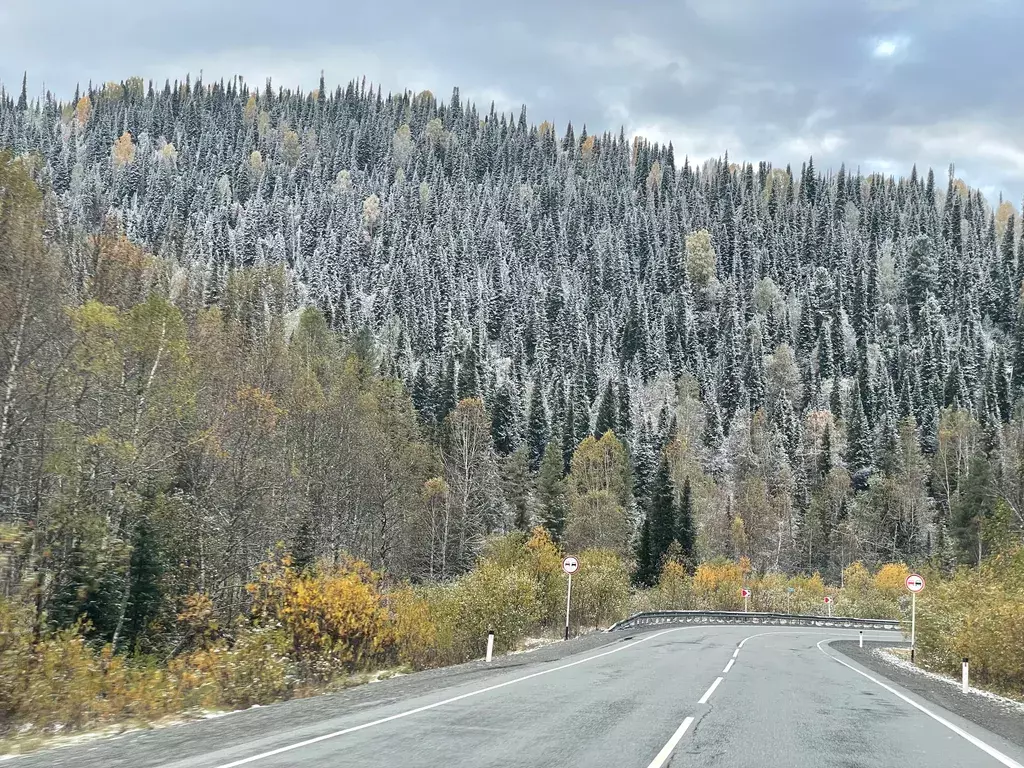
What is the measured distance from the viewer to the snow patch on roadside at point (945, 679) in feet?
57.1

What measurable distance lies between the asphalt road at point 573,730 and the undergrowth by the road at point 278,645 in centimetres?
131

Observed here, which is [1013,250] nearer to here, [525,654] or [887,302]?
[887,302]

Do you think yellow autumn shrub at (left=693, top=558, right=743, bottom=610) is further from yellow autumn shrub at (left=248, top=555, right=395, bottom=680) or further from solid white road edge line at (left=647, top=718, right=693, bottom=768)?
solid white road edge line at (left=647, top=718, right=693, bottom=768)

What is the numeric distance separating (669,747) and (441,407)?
94091 mm

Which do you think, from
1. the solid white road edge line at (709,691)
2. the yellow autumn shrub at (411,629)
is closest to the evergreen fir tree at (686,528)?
the yellow autumn shrub at (411,629)

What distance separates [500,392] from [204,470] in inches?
3155

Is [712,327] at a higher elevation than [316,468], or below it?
higher

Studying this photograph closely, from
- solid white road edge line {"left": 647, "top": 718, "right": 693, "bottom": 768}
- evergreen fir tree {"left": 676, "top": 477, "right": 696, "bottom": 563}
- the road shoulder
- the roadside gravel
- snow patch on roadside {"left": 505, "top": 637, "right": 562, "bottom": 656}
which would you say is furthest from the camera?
evergreen fir tree {"left": 676, "top": 477, "right": 696, "bottom": 563}

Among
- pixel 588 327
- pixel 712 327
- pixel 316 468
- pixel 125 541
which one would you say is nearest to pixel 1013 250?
pixel 712 327

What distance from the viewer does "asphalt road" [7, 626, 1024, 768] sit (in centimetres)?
810

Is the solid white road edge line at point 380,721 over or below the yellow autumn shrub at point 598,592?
over

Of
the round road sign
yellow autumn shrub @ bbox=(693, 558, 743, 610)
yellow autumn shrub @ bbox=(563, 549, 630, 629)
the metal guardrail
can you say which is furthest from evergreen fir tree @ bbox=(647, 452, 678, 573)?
the round road sign

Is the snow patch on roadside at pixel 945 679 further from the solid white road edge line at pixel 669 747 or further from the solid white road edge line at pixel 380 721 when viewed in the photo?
the solid white road edge line at pixel 669 747

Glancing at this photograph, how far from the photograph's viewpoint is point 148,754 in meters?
8.05
